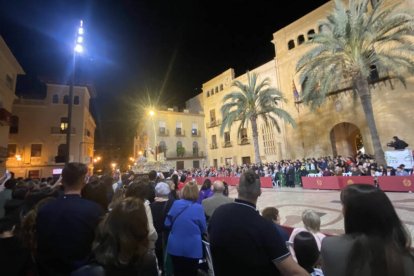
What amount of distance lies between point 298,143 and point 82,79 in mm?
29305

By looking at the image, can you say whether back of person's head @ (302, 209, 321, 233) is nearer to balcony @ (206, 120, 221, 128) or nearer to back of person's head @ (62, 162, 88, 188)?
back of person's head @ (62, 162, 88, 188)

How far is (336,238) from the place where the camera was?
1.50 m

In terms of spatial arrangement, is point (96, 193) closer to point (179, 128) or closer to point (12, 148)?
point (12, 148)

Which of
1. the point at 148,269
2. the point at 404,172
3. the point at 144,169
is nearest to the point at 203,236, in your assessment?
the point at 148,269

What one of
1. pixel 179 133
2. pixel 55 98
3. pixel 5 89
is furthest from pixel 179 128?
pixel 5 89

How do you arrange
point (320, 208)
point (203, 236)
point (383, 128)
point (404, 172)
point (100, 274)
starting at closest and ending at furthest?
point (100, 274), point (203, 236), point (320, 208), point (404, 172), point (383, 128)

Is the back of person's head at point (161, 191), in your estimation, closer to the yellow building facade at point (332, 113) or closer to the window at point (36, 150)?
the yellow building facade at point (332, 113)

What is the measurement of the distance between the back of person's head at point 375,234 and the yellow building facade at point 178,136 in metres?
35.4

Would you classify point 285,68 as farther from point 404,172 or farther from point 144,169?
point 144,169

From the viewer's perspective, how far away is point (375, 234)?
134 centimetres

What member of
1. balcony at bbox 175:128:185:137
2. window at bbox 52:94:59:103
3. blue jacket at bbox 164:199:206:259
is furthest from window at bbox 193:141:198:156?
blue jacket at bbox 164:199:206:259

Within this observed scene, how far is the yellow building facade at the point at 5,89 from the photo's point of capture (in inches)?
680

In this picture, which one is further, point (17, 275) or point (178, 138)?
point (178, 138)

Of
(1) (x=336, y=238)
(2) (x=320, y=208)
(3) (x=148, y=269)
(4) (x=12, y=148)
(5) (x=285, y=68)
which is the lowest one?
(2) (x=320, y=208)
